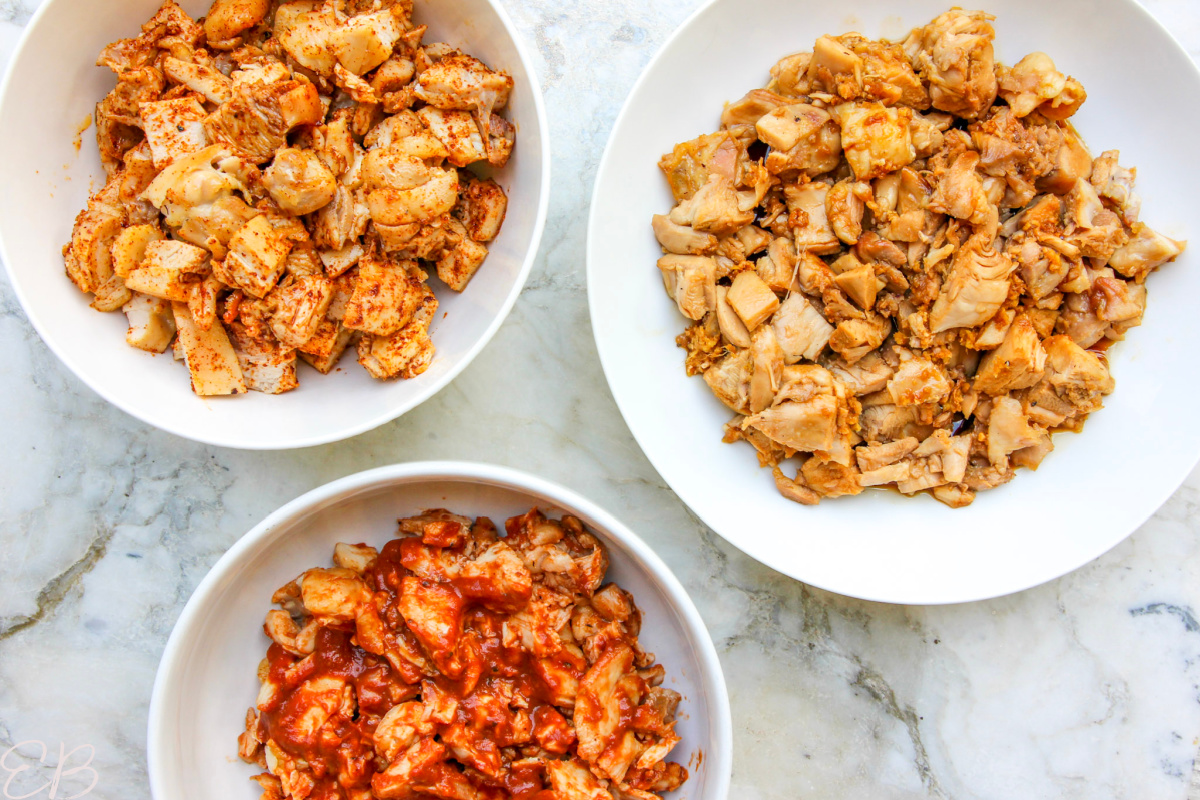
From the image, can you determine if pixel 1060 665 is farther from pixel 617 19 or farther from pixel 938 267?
pixel 617 19

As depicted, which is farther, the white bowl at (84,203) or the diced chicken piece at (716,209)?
the diced chicken piece at (716,209)

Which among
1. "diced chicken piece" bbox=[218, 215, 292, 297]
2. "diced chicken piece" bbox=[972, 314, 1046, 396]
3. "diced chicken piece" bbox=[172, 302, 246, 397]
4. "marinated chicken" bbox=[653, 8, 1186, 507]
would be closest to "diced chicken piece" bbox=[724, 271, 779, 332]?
"marinated chicken" bbox=[653, 8, 1186, 507]

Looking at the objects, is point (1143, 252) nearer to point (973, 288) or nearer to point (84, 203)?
point (973, 288)

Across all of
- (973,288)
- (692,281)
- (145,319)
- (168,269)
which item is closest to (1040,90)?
(973,288)

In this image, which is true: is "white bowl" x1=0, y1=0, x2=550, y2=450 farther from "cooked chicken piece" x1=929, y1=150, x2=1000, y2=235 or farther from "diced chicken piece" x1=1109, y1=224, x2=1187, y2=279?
"diced chicken piece" x1=1109, y1=224, x2=1187, y2=279

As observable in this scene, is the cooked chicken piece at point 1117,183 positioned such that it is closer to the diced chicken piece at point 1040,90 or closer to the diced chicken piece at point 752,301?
the diced chicken piece at point 1040,90

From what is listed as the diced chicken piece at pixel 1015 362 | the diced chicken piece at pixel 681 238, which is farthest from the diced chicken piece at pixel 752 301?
the diced chicken piece at pixel 1015 362
